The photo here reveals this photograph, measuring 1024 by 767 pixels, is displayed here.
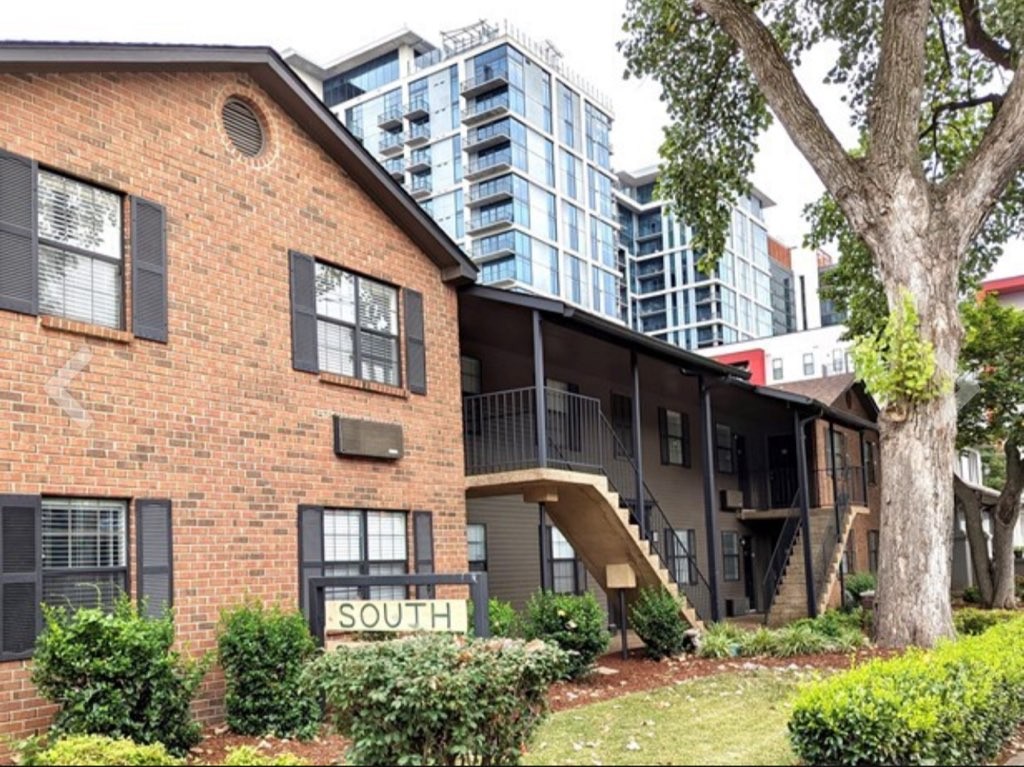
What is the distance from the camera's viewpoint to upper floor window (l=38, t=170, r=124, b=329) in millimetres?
9773

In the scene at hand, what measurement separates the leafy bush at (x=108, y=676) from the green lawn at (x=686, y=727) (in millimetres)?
3181

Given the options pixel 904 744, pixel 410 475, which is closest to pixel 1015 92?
pixel 410 475

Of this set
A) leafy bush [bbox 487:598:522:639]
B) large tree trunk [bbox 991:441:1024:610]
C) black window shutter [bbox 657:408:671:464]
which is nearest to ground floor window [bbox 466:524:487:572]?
leafy bush [bbox 487:598:522:639]

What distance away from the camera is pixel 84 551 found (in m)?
9.64

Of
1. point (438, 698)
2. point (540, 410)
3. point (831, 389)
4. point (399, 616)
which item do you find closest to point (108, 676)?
point (399, 616)

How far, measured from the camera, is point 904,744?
7.36 metres

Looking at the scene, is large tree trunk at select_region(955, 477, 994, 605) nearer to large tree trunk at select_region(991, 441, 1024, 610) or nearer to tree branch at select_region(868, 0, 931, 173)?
large tree trunk at select_region(991, 441, 1024, 610)

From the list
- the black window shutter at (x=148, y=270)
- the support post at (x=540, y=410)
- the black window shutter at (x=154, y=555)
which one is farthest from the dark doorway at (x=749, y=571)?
the black window shutter at (x=148, y=270)

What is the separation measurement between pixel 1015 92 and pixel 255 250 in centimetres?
1073

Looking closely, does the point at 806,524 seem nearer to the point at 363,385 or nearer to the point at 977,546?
the point at 977,546

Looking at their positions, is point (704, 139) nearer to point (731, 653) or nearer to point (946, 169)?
point (946, 169)

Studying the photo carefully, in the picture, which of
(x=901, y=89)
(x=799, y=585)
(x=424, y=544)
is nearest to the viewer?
(x=424, y=544)

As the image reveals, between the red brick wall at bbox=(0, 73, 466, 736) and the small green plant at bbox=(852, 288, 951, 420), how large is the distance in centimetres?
611

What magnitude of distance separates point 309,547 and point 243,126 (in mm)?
4811
